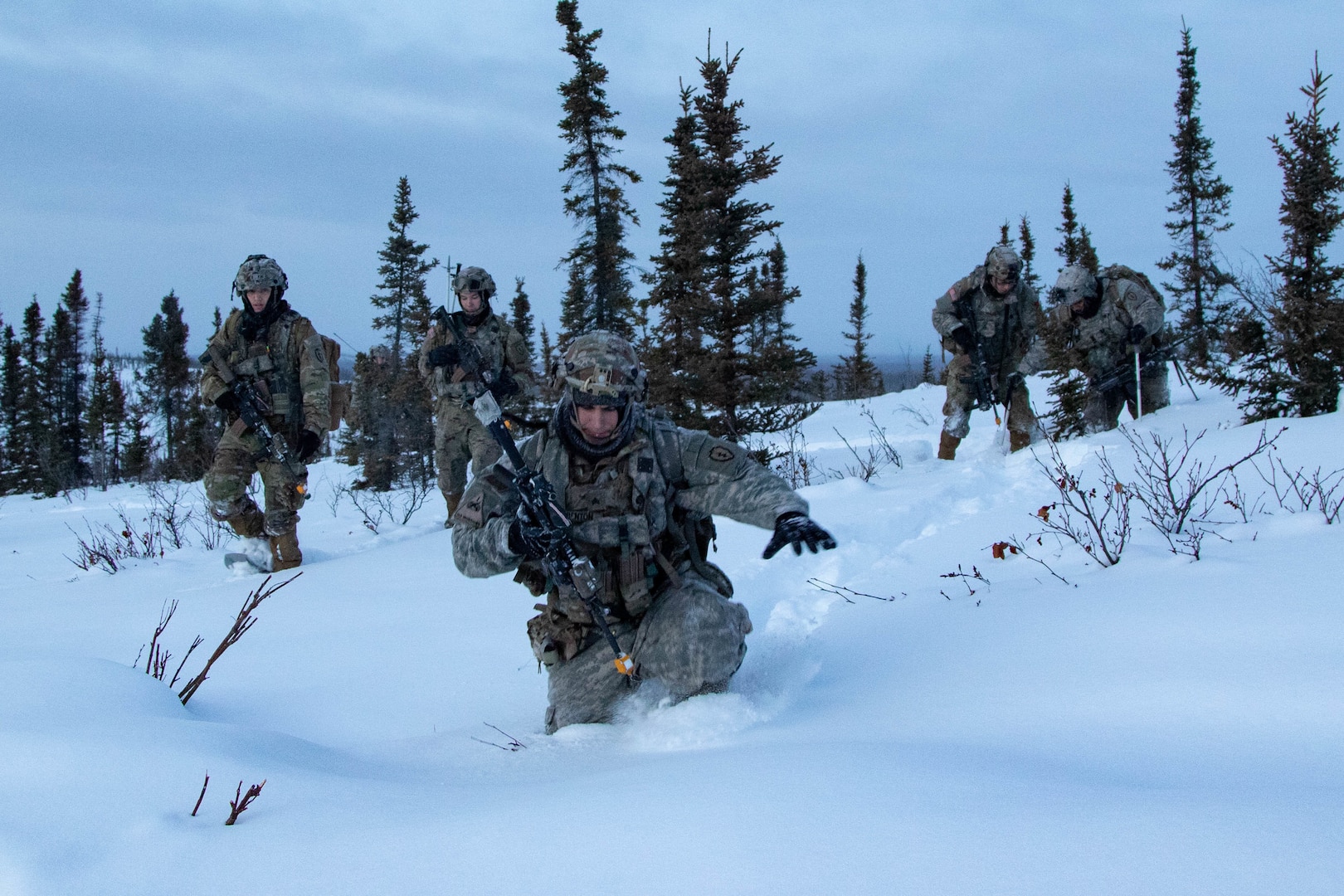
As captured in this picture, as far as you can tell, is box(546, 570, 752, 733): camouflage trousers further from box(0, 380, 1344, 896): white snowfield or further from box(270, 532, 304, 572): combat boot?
box(270, 532, 304, 572): combat boot

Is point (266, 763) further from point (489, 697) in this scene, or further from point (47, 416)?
point (47, 416)

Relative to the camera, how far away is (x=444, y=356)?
761 centimetres

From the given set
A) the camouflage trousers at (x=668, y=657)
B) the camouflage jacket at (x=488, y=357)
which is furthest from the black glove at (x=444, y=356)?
the camouflage trousers at (x=668, y=657)

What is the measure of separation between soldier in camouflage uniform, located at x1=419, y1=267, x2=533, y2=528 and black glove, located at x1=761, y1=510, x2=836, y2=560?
5.04 metres

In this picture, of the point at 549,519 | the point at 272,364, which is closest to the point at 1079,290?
the point at 549,519

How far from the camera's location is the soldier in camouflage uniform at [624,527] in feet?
10.4

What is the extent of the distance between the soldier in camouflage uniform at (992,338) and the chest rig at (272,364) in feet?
20.5

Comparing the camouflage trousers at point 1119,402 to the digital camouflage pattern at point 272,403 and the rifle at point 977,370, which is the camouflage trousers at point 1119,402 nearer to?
the rifle at point 977,370

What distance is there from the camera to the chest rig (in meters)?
6.20

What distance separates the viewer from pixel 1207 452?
561 centimetres

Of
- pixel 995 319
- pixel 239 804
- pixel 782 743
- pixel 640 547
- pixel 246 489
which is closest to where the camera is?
pixel 239 804

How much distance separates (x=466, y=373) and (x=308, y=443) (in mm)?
1816

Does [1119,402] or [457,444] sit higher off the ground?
[1119,402]

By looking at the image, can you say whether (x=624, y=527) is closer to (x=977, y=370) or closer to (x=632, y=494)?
(x=632, y=494)
